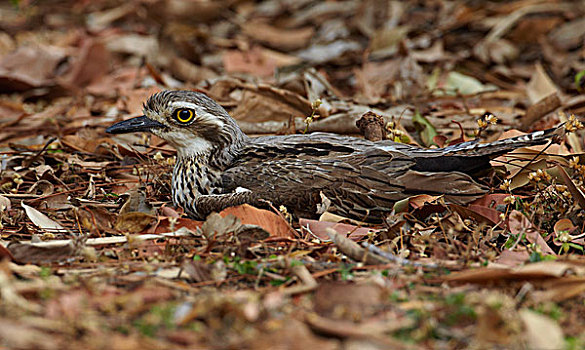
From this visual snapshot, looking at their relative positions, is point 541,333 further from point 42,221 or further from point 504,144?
point 42,221

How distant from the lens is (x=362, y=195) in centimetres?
430

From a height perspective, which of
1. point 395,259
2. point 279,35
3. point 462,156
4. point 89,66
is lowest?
point 395,259

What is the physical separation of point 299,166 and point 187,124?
2.72 ft

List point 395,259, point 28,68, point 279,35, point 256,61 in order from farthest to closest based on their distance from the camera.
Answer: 1. point 279,35
2. point 256,61
3. point 28,68
4. point 395,259

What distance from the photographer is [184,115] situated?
467 cm

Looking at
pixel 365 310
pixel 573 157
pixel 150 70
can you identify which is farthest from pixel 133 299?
pixel 150 70

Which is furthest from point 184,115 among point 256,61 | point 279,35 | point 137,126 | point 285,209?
point 279,35

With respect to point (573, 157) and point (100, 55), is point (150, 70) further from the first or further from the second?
point (573, 157)

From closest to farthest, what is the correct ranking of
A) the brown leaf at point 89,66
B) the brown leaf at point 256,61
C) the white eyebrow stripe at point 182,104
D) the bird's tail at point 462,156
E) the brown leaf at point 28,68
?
the bird's tail at point 462,156
the white eyebrow stripe at point 182,104
the brown leaf at point 28,68
the brown leaf at point 89,66
the brown leaf at point 256,61


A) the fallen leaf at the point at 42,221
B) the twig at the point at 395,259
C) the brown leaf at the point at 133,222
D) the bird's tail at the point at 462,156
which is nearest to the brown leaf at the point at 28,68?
the fallen leaf at the point at 42,221

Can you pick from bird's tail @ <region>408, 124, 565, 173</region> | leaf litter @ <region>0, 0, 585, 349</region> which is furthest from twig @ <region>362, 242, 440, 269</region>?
bird's tail @ <region>408, 124, 565, 173</region>

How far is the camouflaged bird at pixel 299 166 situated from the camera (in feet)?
14.1

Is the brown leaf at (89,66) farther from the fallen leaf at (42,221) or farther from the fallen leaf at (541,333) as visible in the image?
the fallen leaf at (541,333)

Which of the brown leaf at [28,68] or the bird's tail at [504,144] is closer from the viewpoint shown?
the bird's tail at [504,144]
